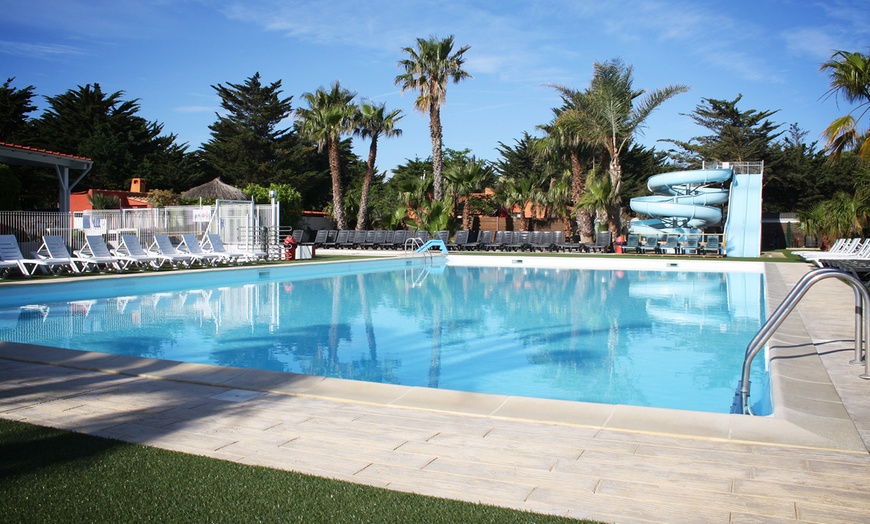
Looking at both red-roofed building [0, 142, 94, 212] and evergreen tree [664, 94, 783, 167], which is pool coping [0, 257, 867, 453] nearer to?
red-roofed building [0, 142, 94, 212]

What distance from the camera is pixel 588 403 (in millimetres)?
4230

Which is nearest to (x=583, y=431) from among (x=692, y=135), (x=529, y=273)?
(x=529, y=273)

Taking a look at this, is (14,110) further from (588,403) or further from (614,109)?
(588,403)

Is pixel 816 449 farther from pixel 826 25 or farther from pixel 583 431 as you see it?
pixel 826 25

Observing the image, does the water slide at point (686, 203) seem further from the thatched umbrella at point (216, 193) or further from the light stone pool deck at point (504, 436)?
the light stone pool deck at point (504, 436)

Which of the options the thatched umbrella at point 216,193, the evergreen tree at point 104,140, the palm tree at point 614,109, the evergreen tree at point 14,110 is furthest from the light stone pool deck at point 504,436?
the evergreen tree at point 14,110

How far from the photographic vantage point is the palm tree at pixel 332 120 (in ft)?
98.0

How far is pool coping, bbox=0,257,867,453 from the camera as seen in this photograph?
3.63 metres

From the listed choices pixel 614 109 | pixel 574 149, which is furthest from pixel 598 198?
pixel 574 149

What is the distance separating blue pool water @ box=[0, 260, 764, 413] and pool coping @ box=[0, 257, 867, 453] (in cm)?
89

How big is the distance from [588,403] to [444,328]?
5161 mm

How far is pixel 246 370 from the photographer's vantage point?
16.7 ft

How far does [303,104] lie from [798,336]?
28.1 metres

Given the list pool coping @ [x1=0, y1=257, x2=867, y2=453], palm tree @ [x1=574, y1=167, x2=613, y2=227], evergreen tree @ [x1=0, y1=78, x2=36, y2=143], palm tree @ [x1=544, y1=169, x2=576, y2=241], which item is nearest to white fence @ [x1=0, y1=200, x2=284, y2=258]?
palm tree @ [x1=574, y1=167, x2=613, y2=227]
